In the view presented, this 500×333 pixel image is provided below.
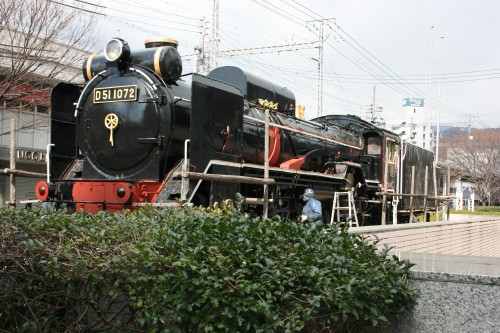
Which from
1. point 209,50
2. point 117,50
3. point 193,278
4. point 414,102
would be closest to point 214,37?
point 209,50

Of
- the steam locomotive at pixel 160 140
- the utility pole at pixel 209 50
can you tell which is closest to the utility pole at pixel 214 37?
the utility pole at pixel 209 50

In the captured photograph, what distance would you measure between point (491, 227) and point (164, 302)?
15.3m

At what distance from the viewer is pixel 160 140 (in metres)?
8.02

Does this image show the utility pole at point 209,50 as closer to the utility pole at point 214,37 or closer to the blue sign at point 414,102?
the utility pole at point 214,37

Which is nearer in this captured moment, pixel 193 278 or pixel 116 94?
pixel 193 278

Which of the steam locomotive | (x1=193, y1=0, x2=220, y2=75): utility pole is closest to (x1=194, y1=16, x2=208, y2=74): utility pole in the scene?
(x1=193, y1=0, x2=220, y2=75): utility pole

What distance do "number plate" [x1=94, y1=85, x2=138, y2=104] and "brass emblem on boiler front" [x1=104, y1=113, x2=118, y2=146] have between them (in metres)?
0.26

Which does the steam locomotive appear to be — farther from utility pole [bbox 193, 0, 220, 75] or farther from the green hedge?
utility pole [bbox 193, 0, 220, 75]

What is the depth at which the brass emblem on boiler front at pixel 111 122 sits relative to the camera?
8453 mm

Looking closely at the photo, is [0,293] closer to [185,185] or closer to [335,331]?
[335,331]

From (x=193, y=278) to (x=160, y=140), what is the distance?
4.87 metres

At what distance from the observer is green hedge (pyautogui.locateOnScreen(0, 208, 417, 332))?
3377 millimetres

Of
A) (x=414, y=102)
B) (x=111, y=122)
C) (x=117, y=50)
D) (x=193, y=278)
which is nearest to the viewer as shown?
(x=193, y=278)

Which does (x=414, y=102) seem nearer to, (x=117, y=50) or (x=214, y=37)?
(x=214, y=37)
